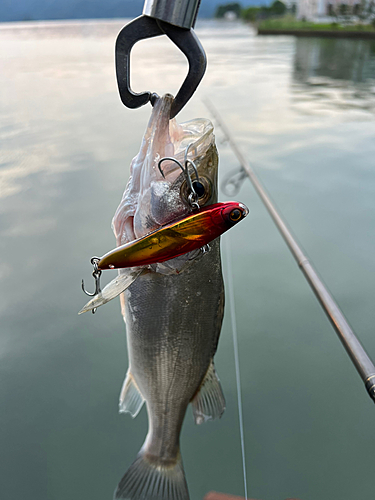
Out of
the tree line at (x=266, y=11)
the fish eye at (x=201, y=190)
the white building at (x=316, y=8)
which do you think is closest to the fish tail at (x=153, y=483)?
the fish eye at (x=201, y=190)

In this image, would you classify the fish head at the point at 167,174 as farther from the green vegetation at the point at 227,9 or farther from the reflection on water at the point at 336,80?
the green vegetation at the point at 227,9

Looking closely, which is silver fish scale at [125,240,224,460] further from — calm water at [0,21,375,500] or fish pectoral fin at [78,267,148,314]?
calm water at [0,21,375,500]

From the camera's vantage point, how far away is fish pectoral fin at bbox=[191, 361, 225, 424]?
158 centimetres

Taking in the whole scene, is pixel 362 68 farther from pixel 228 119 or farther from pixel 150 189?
pixel 150 189

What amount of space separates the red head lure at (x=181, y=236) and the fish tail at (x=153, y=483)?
3.52 feet

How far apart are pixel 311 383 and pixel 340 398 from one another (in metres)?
0.19

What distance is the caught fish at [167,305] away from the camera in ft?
3.71

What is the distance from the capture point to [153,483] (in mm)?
1629

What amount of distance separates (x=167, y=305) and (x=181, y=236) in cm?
45

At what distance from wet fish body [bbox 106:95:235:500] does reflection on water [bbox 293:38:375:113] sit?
834 cm

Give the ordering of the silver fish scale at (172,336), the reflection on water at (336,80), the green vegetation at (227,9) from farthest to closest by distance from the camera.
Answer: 1. the green vegetation at (227,9)
2. the reflection on water at (336,80)
3. the silver fish scale at (172,336)

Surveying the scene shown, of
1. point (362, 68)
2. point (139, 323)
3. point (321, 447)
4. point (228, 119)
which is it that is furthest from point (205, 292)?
point (362, 68)

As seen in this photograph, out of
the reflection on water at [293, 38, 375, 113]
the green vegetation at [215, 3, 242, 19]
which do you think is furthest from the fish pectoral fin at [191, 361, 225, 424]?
the green vegetation at [215, 3, 242, 19]

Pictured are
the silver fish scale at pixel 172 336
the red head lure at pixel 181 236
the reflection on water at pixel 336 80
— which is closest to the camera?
the red head lure at pixel 181 236
